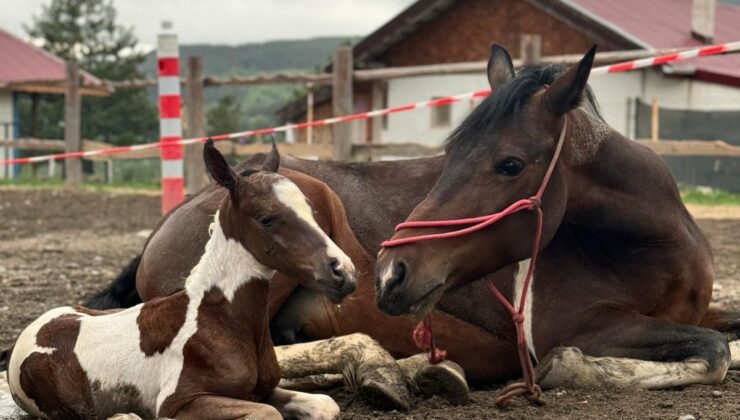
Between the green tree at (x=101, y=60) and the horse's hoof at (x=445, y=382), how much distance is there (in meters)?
37.9

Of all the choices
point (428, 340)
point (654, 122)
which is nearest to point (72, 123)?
point (654, 122)

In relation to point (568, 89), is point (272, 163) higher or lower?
lower

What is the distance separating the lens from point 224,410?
325 centimetres

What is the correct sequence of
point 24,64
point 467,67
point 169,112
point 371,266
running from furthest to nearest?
1. point 24,64
2. point 467,67
3. point 169,112
4. point 371,266

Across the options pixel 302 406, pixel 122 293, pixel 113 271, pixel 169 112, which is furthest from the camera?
pixel 169 112

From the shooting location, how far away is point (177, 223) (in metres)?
4.70

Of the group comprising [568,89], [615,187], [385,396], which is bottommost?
[385,396]

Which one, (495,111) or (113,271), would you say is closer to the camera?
(495,111)

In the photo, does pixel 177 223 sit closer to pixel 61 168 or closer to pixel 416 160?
pixel 416 160

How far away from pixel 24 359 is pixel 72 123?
1379cm

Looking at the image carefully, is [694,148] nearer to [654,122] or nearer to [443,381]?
[654,122]

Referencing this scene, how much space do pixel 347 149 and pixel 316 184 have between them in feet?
27.3

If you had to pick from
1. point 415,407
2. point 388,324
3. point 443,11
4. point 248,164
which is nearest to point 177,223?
point 248,164

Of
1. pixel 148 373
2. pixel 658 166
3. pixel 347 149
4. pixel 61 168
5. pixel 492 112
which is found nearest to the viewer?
pixel 148 373
